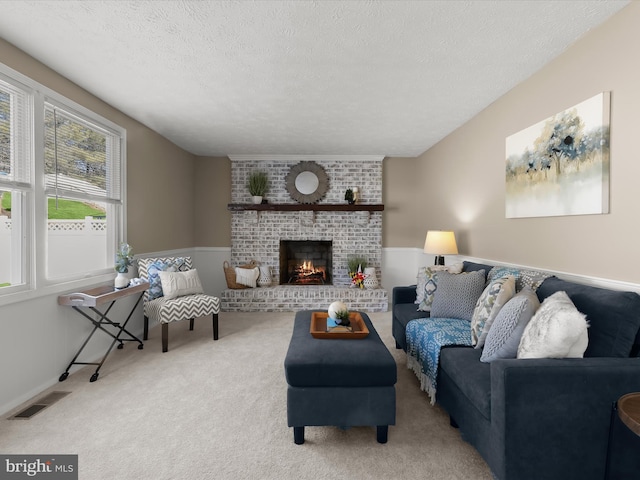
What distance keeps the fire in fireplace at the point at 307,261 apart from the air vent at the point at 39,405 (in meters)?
3.64

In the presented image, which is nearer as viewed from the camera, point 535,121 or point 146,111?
point 535,121

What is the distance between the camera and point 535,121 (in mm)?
2703

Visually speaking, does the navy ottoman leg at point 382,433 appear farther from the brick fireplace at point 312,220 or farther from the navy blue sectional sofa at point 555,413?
the brick fireplace at point 312,220

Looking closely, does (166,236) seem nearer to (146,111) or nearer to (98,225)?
Answer: (98,225)

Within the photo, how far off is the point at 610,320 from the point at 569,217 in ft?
3.09

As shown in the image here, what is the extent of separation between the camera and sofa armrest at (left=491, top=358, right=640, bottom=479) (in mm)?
1464

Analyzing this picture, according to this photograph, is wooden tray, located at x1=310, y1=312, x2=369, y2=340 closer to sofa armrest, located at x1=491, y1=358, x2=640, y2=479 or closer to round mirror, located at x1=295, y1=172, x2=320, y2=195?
sofa armrest, located at x1=491, y1=358, x2=640, y2=479

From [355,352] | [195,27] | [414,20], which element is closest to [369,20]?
[414,20]

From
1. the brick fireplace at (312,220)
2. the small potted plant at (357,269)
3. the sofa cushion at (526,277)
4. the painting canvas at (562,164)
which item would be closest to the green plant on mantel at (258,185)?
the brick fireplace at (312,220)

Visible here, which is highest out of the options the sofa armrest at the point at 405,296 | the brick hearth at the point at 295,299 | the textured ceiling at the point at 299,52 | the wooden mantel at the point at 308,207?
the textured ceiling at the point at 299,52

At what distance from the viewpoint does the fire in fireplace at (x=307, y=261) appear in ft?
19.4

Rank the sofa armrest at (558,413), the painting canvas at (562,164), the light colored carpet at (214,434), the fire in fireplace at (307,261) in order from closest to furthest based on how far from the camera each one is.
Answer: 1. the sofa armrest at (558,413)
2. the light colored carpet at (214,434)
3. the painting canvas at (562,164)
4. the fire in fireplace at (307,261)

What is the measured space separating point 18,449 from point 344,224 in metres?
4.62

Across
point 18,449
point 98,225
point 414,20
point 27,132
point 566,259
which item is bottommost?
point 18,449
